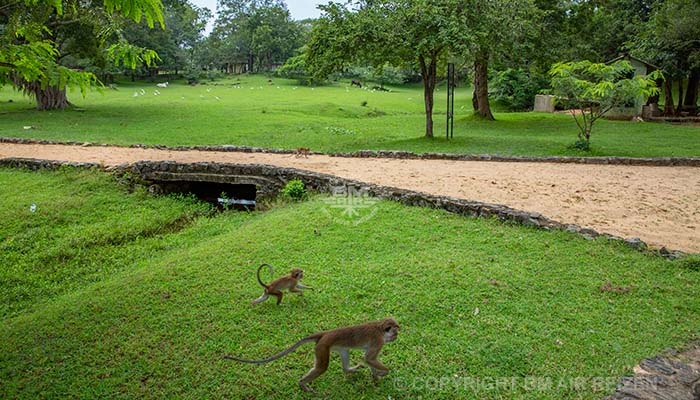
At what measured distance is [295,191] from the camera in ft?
32.2

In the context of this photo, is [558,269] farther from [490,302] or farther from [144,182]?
[144,182]

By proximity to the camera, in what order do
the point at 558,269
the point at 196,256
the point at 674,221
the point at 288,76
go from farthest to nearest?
the point at 288,76 → the point at 674,221 → the point at 196,256 → the point at 558,269

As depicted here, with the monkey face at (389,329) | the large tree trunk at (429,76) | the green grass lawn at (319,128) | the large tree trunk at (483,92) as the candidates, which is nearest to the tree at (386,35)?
the large tree trunk at (429,76)

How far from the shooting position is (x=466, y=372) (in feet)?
13.3

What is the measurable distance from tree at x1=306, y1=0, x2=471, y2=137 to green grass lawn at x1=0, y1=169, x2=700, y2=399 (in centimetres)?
759

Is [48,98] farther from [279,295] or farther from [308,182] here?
[279,295]

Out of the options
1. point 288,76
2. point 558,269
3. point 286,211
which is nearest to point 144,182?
point 286,211

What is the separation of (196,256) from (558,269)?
15.3ft

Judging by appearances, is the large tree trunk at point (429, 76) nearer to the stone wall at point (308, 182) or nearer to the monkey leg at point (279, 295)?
the stone wall at point (308, 182)

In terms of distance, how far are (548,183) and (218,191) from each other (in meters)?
7.45

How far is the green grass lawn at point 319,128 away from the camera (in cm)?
1498

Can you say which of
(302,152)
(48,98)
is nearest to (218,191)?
(302,152)

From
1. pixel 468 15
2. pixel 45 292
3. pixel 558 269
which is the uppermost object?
pixel 468 15

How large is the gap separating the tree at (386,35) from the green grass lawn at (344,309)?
759 centimetres
